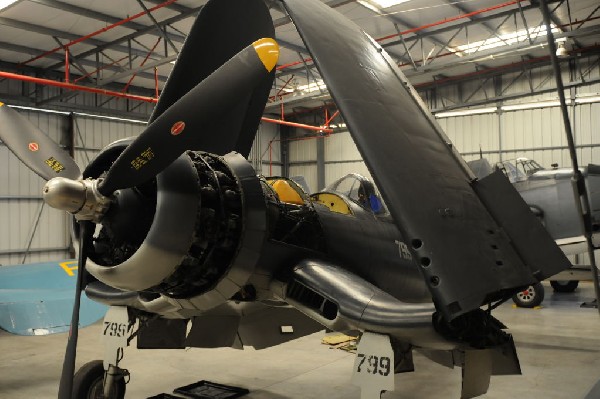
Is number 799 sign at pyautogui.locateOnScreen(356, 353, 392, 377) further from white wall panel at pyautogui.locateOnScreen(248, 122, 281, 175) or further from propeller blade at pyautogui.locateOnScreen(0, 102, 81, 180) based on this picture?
white wall panel at pyautogui.locateOnScreen(248, 122, 281, 175)

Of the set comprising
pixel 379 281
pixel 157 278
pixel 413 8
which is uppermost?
pixel 413 8

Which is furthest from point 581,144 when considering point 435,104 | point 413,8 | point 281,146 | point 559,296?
point 281,146

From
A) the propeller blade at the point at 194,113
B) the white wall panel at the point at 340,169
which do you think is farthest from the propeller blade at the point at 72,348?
the white wall panel at the point at 340,169

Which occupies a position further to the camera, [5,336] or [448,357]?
[5,336]

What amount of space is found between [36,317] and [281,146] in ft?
63.2

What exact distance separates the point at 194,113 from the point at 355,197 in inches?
111

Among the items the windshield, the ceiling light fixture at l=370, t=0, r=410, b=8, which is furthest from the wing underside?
the ceiling light fixture at l=370, t=0, r=410, b=8

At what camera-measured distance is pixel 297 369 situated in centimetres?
710

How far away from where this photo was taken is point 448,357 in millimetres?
4062

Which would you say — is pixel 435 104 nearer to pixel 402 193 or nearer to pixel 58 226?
pixel 58 226

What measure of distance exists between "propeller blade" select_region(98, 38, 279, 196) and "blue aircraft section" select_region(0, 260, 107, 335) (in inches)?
171

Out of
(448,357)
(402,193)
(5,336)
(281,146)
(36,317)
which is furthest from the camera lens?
(281,146)

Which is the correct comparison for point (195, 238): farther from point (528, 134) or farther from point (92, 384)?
point (528, 134)

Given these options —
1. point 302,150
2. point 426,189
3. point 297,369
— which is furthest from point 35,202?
point 426,189
